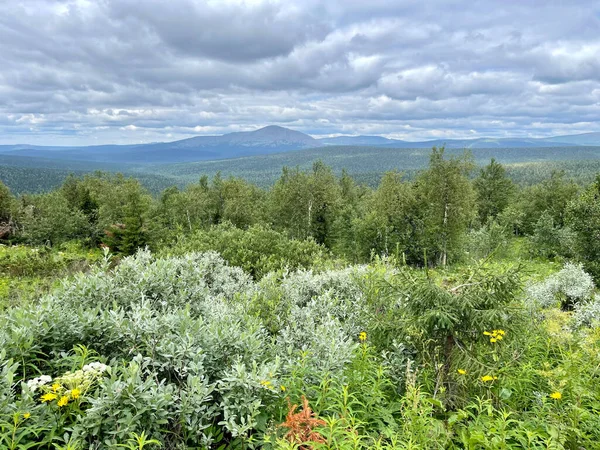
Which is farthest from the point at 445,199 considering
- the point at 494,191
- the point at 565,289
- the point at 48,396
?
the point at 48,396

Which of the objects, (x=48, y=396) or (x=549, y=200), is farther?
(x=549, y=200)

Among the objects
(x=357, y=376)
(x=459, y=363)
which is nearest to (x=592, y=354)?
(x=459, y=363)

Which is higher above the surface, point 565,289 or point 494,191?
point 565,289

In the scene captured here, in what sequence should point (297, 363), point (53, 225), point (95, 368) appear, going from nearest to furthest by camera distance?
point (95, 368)
point (297, 363)
point (53, 225)

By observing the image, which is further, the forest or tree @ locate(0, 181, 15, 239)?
→ tree @ locate(0, 181, 15, 239)

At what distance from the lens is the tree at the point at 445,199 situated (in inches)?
1090

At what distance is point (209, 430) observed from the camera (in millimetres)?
2986

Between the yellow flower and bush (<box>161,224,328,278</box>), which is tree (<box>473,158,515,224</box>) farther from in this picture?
the yellow flower

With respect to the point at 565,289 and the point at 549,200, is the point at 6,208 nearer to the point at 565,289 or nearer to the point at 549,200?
the point at 565,289

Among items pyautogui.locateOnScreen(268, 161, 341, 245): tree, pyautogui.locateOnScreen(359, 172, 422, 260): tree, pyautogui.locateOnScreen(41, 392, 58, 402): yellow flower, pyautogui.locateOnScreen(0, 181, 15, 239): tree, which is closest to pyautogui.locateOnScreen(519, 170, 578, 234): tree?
pyautogui.locateOnScreen(359, 172, 422, 260): tree

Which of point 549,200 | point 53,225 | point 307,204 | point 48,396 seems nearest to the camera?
point 48,396

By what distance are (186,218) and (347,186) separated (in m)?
24.4

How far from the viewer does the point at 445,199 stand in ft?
94.0

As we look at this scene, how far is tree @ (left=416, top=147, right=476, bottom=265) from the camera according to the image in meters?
27.7
